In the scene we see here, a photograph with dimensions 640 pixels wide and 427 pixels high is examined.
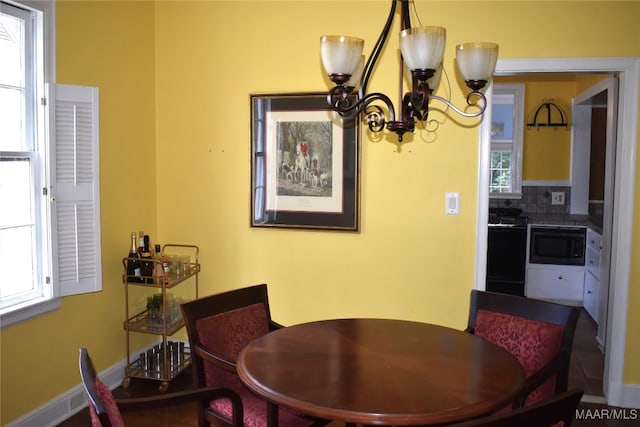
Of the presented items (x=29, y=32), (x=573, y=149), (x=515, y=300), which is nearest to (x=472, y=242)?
(x=515, y=300)

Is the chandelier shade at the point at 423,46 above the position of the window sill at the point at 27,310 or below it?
above

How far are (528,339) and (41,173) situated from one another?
248 cm

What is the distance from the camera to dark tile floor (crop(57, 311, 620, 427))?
311 centimetres

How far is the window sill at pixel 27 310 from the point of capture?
2660mm

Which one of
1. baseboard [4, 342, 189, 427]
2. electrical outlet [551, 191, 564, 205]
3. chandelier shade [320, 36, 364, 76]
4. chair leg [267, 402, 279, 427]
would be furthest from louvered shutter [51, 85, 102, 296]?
electrical outlet [551, 191, 564, 205]

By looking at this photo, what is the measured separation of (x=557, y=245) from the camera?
5516 millimetres

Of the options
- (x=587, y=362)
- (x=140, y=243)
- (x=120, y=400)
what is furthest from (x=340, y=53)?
(x=587, y=362)

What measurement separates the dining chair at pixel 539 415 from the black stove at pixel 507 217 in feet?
13.8

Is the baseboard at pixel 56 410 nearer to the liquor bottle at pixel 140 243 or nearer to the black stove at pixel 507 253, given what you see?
the liquor bottle at pixel 140 243

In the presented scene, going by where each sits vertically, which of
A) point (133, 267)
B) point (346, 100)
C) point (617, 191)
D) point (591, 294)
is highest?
point (346, 100)

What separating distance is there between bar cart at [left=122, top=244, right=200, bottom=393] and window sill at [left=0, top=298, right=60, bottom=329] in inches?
21.6

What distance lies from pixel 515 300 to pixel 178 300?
89.6 inches

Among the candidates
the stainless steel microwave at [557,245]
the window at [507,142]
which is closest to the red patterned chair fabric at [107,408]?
the stainless steel microwave at [557,245]

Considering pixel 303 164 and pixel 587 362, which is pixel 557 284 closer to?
pixel 587 362
